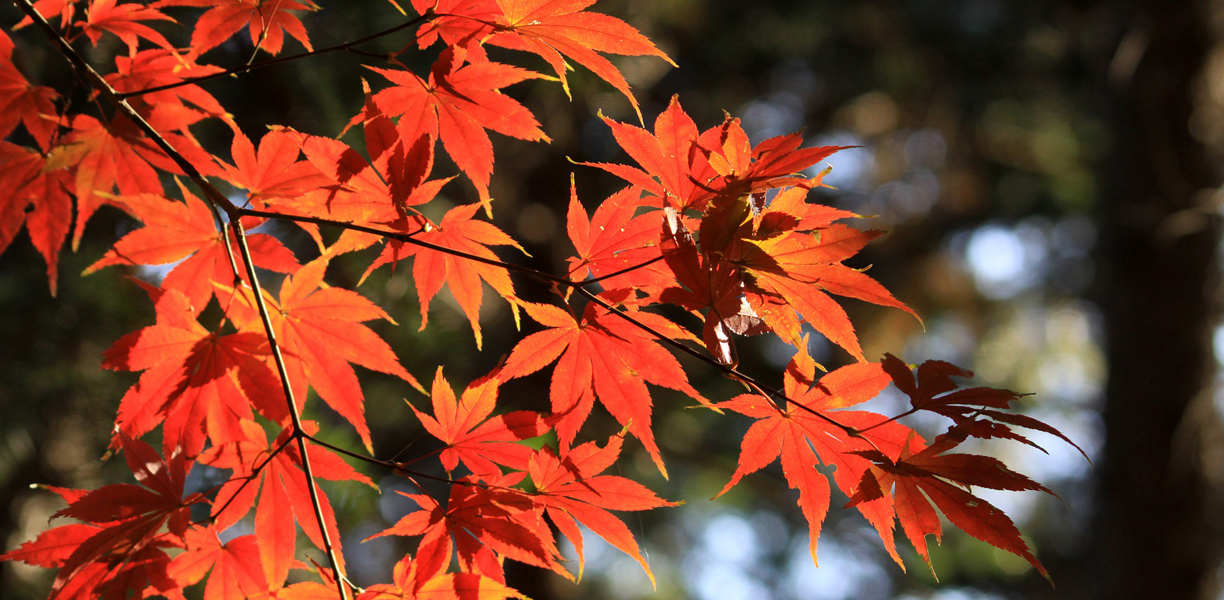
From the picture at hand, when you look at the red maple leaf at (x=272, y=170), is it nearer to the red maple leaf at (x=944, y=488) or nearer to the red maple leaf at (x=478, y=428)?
the red maple leaf at (x=478, y=428)

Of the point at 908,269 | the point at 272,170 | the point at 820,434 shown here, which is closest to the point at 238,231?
the point at 272,170

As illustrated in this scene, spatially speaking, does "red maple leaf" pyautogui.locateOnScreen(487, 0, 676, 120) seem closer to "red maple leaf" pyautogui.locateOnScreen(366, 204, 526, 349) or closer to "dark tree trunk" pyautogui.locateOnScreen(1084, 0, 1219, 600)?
"red maple leaf" pyautogui.locateOnScreen(366, 204, 526, 349)

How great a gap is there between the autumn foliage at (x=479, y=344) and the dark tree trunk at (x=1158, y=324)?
1.92 meters

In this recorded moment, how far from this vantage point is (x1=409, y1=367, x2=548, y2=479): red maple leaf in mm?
578

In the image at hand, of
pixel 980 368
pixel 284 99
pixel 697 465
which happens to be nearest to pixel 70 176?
pixel 284 99

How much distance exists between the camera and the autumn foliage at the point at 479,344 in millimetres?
478

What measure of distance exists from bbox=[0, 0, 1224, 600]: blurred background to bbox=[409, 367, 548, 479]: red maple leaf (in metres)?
0.72

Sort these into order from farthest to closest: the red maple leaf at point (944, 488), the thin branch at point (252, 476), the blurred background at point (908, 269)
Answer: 1. the blurred background at point (908, 269)
2. the thin branch at point (252, 476)
3. the red maple leaf at point (944, 488)

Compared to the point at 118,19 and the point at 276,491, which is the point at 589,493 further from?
the point at 118,19

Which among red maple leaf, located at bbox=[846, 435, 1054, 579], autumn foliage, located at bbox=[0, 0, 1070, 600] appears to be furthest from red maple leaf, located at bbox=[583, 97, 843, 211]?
red maple leaf, located at bbox=[846, 435, 1054, 579]

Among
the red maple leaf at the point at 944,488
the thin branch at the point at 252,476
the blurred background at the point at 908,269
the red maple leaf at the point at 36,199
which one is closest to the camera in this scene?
the red maple leaf at the point at 944,488

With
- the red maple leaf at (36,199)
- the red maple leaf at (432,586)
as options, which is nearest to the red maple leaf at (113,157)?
the red maple leaf at (36,199)

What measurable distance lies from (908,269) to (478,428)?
4.03 meters

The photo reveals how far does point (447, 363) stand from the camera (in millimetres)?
2059
